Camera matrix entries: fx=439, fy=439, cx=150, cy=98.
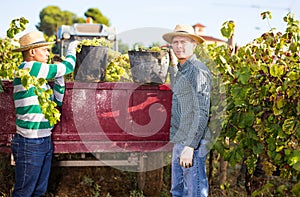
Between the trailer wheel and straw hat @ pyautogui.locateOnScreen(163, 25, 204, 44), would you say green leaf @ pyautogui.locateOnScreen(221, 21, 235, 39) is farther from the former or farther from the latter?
the trailer wheel

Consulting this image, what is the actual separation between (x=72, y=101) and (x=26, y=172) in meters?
0.69

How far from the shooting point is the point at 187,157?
2834 mm

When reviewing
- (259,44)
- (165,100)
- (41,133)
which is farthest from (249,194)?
(41,133)

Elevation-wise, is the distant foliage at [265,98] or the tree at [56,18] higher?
the tree at [56,18]

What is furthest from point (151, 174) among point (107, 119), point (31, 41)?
point (31, 41)

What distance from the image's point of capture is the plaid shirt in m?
2.80

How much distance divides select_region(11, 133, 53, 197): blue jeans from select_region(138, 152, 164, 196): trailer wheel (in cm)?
103

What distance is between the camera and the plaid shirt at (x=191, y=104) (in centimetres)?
280

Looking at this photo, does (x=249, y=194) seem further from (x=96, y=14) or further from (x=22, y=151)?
(x=96, y=14)

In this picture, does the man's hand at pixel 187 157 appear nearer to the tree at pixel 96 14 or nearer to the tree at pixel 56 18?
the tree at pixel 56 18

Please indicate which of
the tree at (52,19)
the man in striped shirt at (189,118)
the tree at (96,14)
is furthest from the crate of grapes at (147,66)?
the tree at (52,19)

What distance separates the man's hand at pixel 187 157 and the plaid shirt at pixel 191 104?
0.04 m

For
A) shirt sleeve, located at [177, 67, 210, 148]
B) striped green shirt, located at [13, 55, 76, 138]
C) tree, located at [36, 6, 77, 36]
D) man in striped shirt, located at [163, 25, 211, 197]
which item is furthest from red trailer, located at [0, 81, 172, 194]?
tree, located at [36, 6, 77, 36]

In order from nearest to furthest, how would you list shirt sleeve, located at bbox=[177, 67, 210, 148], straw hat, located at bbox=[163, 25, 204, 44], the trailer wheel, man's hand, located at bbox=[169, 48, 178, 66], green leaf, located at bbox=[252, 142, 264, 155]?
1. shirt sleeve, located at bbox=[177, 67, 210, 148]
2. straw hat, located at bbox=[163, 25, 204, 44]
3. green leaf, located at bbox=[252, 142, 264, 155]
4. man's hand, located at bbox=[169, 48, 178, 66]
5. the trailer wheel
